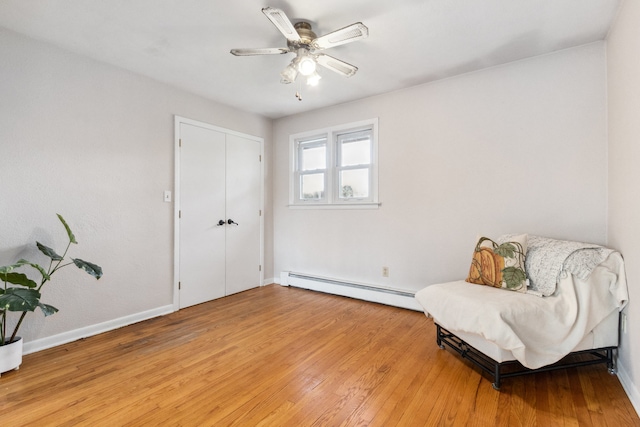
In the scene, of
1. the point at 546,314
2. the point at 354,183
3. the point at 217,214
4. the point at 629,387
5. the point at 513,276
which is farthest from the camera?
the point at 354,183

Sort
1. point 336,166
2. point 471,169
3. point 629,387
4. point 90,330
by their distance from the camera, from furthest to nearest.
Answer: point 336,166, point 471,169, point 90,330, point 629,387

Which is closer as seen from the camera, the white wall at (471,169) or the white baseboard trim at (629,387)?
the white baseboard trim at (629,387)

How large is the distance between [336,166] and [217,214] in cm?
164

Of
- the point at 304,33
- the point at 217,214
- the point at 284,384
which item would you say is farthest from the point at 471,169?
the point at 217,214

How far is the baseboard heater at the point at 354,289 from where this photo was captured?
3.14 metres

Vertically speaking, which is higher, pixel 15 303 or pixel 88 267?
pixel 88 267

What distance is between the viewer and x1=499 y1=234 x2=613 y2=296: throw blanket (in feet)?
6.05

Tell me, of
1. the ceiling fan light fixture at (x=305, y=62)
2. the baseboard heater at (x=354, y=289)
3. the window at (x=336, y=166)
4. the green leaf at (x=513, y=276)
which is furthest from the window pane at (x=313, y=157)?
the green leaf at (x=513, y=276)

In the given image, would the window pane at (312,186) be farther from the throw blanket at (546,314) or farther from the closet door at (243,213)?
the throw blanket at (546,314)

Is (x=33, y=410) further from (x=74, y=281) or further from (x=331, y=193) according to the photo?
(x=331, y=193)

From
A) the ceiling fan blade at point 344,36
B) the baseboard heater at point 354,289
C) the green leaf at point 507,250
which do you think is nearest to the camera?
→ the ceiling fan blade at point 344,36

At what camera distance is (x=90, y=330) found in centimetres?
252

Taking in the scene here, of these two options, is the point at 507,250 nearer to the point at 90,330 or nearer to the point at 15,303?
the point at 15,303

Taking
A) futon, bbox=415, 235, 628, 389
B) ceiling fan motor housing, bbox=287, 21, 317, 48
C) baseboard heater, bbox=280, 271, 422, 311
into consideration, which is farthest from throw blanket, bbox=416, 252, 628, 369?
ceiling fan motor housing, bbox=287, 21, 317, 48
